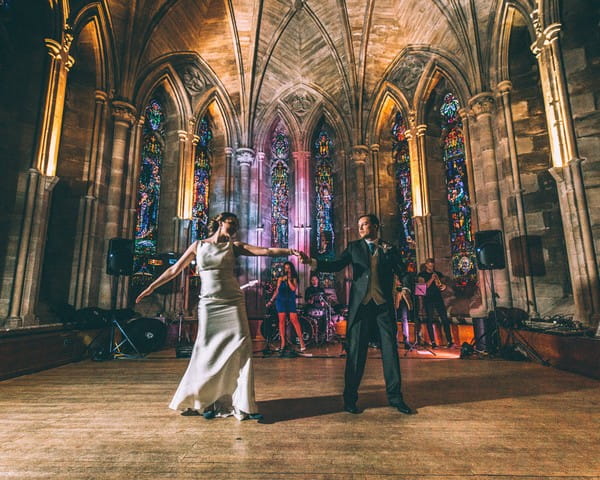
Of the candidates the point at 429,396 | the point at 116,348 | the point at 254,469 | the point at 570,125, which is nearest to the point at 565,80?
the point at 570,125

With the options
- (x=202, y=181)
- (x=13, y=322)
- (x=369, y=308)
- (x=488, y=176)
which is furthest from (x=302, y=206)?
(x=369, y=308)

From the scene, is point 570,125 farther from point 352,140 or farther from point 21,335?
point 21,335

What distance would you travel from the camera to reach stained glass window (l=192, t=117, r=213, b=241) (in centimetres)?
1261

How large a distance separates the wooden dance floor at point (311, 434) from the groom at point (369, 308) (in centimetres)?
23

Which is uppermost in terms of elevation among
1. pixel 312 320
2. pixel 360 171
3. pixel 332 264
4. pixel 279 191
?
pixel 360 171

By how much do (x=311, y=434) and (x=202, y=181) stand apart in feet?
39.0

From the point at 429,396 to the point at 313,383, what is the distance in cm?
135

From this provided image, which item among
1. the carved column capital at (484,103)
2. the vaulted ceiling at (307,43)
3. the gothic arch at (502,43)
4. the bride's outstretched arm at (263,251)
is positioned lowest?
the bride's outstretched arm at (263,251)

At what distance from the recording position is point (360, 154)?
1289 centimetres

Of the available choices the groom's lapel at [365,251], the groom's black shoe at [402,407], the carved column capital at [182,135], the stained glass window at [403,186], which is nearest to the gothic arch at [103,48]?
the carved column capital at [182,135]

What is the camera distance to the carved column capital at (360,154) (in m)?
12.9

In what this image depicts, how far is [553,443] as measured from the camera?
221cm

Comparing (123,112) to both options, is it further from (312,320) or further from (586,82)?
(586,82)

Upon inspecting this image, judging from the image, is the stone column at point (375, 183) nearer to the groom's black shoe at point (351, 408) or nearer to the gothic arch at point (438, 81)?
the gothic arch at point (438, 81)
